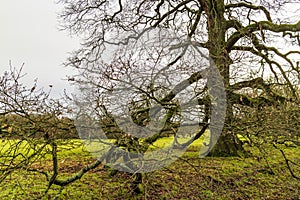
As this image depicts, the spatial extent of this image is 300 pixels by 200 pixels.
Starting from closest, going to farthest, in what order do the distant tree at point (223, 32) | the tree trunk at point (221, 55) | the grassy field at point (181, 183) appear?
the tree trunk at point (221, 55), the grassy field at point (181, 183), the distant tree at point (223, 32)

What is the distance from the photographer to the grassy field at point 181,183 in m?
5.05

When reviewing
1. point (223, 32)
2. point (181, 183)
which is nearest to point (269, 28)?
point (223, 32)

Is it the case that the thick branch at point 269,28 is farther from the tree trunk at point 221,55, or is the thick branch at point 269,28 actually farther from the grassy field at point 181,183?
the grassy field at point 181,183

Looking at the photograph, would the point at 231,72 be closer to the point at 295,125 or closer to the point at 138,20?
the point at 295,125

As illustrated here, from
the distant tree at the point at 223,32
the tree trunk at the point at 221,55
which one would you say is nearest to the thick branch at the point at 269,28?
the distant tree at the point at 223,32

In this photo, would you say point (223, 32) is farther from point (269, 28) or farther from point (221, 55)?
point (221, 55)

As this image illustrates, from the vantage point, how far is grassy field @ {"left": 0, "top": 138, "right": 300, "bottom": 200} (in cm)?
505

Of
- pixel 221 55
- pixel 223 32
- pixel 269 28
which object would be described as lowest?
pixel 221 55

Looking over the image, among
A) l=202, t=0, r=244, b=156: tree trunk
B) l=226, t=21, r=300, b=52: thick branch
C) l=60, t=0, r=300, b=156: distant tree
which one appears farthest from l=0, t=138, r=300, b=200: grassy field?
l=226, t=21, r=300, b=52: thick branch

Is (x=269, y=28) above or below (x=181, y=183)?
above

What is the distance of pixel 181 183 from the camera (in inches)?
199

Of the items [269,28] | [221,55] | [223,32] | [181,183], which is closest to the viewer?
[221,55]

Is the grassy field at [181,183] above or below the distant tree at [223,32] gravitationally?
below

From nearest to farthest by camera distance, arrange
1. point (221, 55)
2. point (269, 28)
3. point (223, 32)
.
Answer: point (221, 55) → point (223, 32) → point (269, 28)
